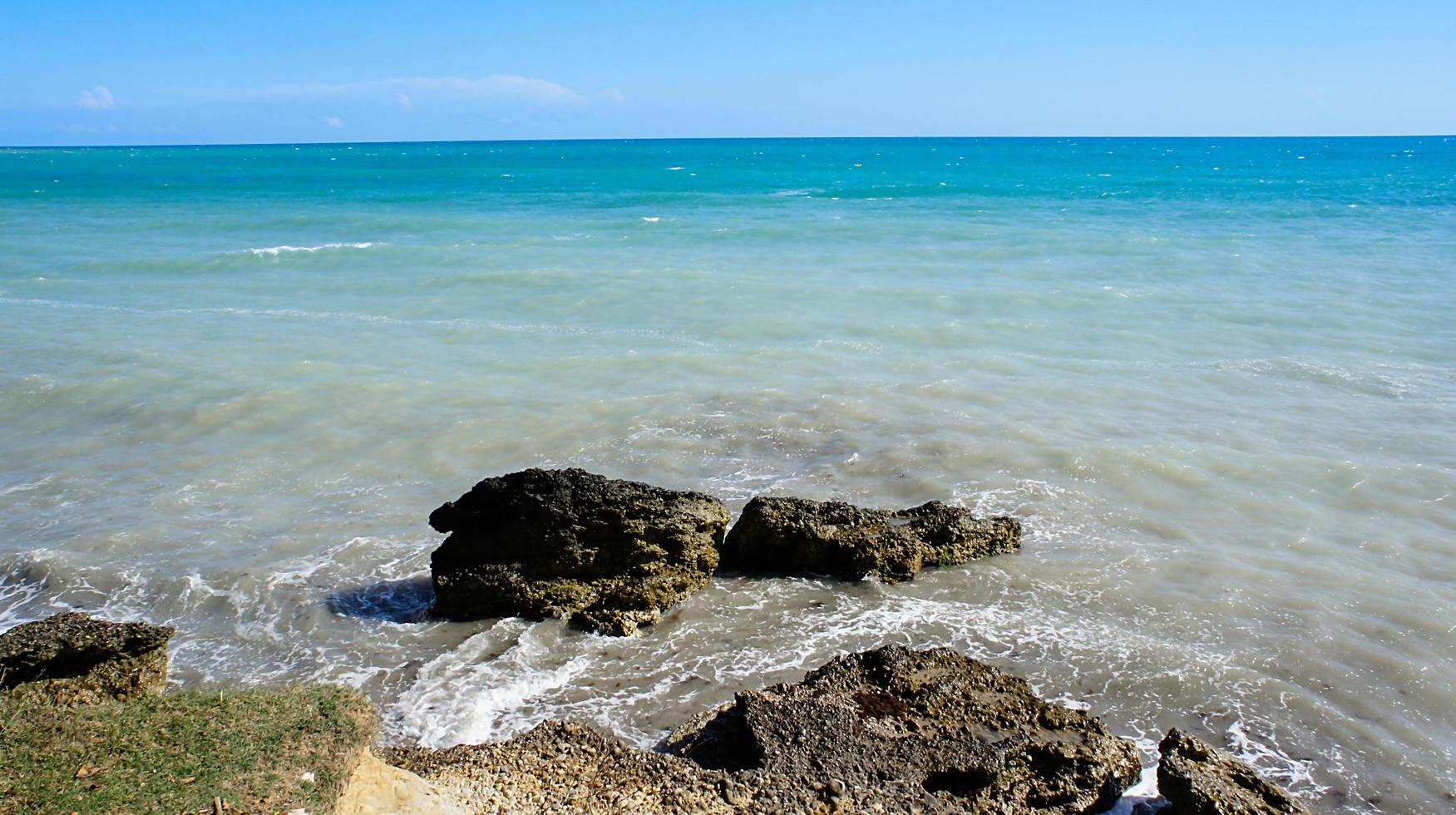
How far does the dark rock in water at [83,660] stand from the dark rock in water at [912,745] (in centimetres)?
356

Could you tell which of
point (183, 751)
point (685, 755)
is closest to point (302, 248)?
point (183, 751)

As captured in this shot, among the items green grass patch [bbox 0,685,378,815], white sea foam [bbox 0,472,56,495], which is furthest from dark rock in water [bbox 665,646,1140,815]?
white sea foam [bbox 0,472,56,495]

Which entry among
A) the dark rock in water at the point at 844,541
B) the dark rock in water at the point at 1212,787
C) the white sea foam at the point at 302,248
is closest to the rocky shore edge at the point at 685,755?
the dark rock in water at the point at 1212,787

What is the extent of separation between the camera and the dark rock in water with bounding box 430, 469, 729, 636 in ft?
29.0

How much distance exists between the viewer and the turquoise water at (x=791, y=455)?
26.2 feet

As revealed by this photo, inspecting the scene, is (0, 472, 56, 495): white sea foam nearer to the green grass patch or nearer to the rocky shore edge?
the rocky shore edge

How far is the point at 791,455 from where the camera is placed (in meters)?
13.0

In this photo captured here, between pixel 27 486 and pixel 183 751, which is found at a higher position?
pixel 183 751

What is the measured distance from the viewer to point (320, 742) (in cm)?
573

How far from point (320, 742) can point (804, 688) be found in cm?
305

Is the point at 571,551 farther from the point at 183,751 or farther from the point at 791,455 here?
the point at 791,455

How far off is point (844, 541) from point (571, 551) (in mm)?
2433

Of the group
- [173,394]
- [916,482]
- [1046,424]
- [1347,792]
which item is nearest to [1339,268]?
[1046,424]

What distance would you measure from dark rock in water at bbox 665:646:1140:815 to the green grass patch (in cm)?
215
